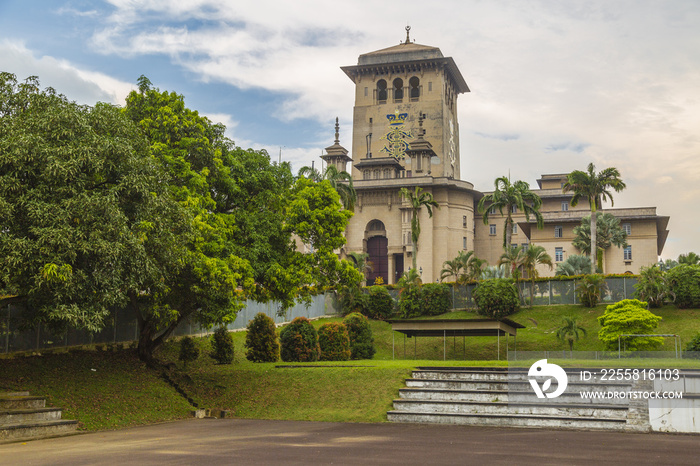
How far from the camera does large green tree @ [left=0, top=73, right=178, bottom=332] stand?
17.2m

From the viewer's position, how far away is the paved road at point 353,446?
13.1 meters

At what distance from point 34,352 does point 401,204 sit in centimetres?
5621

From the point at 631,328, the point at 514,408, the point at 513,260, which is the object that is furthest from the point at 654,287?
the point at 514,408

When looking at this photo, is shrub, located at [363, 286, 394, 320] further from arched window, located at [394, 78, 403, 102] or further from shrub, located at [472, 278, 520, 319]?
arched window, located at [394, 78, 403, 102]

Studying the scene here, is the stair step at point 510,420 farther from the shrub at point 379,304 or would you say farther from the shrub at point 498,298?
the shrub at point 379,304

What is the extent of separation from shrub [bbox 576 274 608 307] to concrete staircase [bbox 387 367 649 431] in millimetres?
28411

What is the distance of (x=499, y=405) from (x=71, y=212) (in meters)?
13.2

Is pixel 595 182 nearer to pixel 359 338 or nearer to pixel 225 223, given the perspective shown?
pixel 359 338

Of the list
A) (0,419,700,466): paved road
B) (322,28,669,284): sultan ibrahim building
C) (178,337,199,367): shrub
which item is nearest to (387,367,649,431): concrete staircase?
(0,419,700,466): paved road

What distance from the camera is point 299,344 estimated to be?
30203 millimetres

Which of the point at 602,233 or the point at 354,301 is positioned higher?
the point at 602,233

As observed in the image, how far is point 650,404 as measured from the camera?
674 inches

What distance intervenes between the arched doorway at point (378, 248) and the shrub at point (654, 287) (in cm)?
3651

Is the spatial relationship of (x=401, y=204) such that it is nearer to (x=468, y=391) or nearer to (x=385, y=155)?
(x=385, y=155)
